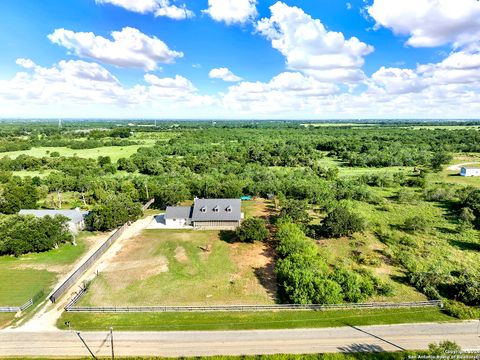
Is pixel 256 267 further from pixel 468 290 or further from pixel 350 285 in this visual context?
pixel 468 290

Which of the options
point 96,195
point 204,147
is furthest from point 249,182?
point 204,147

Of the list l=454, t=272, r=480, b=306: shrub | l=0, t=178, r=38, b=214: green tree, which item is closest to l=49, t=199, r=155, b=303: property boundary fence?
l=0, t=178, r=38, b=214: green tree

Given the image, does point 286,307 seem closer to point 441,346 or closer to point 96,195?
point 441,346

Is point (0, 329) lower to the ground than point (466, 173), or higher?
lower

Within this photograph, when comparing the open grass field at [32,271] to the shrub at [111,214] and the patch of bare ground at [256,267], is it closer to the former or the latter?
the shrub at [111,214]

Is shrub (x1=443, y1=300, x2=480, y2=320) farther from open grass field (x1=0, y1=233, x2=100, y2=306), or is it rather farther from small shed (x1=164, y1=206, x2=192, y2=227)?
open grass field (x1=0, y1=233, x2=100, y2=306)

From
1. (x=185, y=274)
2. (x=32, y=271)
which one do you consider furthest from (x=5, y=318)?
(x=185, y=274)
